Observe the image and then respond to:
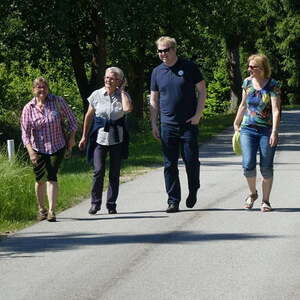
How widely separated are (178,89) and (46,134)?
1.59m

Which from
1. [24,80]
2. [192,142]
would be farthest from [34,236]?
[24,80]

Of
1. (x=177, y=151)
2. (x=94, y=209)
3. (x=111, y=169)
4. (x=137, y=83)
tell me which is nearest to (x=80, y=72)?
(x=137, y=83)

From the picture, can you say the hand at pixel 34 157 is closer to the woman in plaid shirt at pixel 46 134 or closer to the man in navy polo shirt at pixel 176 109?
the woman in plaid shirt at pixel 46 134

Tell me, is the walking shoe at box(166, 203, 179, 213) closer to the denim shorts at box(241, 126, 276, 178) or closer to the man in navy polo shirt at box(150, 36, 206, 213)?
the man in navy polo shirt at box(150, 36, 206, 213)

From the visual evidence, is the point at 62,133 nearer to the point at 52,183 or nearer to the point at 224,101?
the point at 52,183

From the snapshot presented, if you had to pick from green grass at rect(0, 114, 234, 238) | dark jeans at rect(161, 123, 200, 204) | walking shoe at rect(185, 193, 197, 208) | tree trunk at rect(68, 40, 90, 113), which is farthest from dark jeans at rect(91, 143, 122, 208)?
tree trunk at rect(68, 40, 90, 113)

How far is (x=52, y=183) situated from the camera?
1109 centimetres

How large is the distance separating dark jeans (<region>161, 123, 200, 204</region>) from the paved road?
0.96 feet

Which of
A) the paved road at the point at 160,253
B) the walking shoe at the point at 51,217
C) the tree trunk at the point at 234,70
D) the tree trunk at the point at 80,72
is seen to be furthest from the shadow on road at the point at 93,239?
the tree trunk at the point at 234,70

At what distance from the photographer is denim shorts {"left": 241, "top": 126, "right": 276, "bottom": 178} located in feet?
36.8

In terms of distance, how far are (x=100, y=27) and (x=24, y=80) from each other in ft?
29.7

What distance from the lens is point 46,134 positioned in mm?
11023

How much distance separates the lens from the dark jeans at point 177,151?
1138 centimetres

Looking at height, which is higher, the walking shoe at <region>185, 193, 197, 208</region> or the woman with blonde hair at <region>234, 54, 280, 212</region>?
the woman with blonde hair at <region>234, 54, 280, 212</region>
